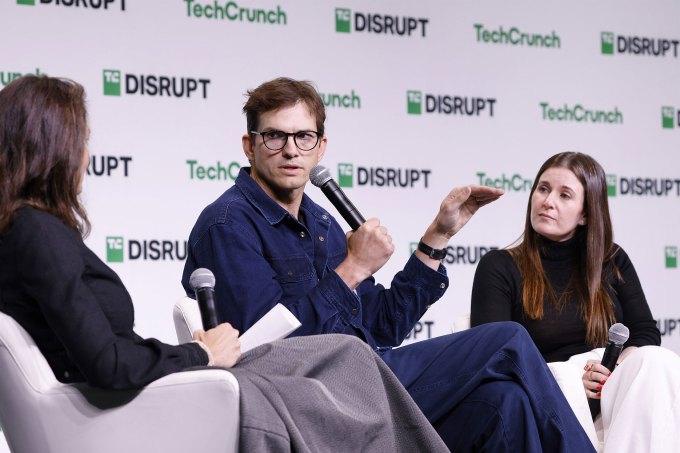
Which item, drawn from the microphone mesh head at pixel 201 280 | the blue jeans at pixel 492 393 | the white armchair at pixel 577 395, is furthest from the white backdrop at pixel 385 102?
the microphone mesh head at pixel 201 280

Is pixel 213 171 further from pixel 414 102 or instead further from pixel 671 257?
pixel 671 257

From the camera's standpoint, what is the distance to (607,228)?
365 centimetres

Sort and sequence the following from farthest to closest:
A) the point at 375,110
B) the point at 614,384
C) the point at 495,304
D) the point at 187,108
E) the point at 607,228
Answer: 1. the point at 375,110
2. the point at 187,108
3. the point at 607,228
4. the point at 495,304
5. the point at 614,384

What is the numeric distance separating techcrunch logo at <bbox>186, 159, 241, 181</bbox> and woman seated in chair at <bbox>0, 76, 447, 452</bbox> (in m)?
2.61

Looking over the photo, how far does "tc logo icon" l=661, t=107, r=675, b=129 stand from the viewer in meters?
5.77

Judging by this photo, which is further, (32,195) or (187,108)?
(187,108)

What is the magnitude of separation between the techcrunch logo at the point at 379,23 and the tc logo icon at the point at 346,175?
27.5 inches

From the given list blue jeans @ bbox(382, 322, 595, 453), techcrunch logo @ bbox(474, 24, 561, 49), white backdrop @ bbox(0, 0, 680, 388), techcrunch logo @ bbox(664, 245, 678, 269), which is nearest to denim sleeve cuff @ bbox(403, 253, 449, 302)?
blue jeans @ bbox(382, 322, 595, 453)

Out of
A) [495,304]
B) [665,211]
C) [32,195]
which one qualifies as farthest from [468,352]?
[665,211]

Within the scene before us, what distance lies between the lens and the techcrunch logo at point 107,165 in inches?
175

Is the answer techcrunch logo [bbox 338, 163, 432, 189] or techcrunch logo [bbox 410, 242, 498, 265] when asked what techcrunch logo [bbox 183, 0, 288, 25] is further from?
techcrunch logo [bbox 410, 242, 498, 265]

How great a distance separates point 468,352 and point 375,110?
109 inches

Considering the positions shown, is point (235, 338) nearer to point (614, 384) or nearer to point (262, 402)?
point (262, 402)

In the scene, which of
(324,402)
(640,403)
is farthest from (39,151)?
(640,403)
